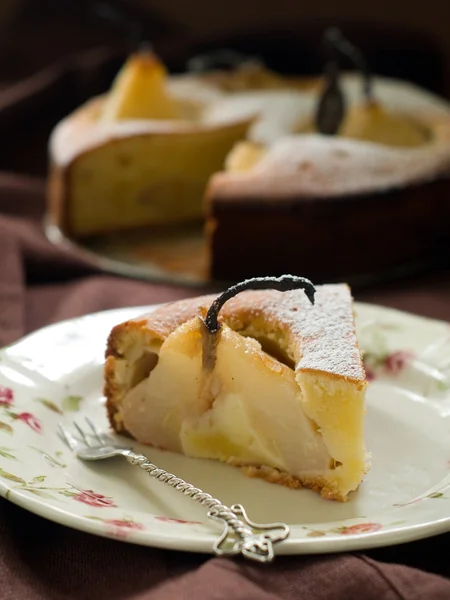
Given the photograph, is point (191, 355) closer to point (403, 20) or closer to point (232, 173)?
point (232, 173)

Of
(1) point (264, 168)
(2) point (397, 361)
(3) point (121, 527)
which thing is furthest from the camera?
(1) point (264, 168)

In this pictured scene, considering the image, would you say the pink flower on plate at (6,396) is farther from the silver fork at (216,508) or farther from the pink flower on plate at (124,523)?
the pink flower on plate at (124,523)

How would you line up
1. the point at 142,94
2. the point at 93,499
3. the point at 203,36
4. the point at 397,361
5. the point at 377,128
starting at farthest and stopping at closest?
the point at 203,36 → the point at 142,94 → the point at 377,128 → the point at 397,361 → the point at 93,499

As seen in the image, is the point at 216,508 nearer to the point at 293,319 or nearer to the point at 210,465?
the point at 210,465

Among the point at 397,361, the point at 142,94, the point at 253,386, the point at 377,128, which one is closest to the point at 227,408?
the point at 253,386

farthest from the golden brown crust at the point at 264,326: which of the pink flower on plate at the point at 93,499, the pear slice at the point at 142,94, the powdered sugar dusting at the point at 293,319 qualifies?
the pear slice at the point at 142,94

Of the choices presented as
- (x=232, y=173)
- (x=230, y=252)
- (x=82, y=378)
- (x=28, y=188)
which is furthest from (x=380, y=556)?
(x=28, y=188)
